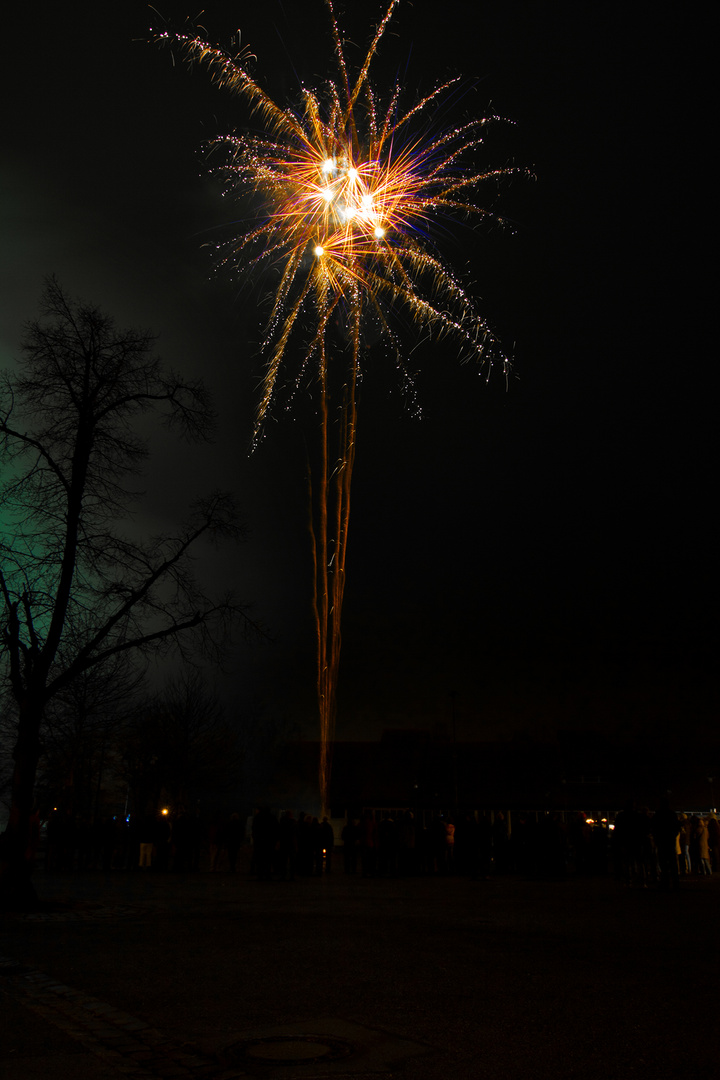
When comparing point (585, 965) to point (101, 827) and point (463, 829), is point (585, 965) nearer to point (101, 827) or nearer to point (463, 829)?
point (463, 829)

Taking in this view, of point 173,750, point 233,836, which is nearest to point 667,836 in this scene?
point 233,836

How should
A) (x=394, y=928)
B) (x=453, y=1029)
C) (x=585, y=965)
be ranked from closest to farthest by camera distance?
(x=453, y=1029), (x=585, y=965), (x=394, y=928)

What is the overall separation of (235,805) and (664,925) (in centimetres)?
6498

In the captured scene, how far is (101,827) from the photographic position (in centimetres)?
2584

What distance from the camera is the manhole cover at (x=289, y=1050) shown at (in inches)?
188

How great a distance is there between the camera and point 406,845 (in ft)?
73.7

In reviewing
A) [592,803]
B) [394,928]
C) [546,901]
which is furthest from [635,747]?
[394,928]

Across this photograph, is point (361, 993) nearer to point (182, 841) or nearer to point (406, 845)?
point (406, 845)

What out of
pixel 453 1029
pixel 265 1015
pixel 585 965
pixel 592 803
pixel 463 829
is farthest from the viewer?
pixel 592 803

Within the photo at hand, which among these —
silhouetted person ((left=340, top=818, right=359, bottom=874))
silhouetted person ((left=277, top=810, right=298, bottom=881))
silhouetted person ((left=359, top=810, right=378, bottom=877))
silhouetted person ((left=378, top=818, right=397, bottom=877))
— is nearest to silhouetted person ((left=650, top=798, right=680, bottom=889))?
silhouetted person ((left=378, top=818, right=397, bottom=877))

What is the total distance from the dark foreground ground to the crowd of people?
22.1 ft

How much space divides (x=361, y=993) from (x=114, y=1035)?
1.94 m

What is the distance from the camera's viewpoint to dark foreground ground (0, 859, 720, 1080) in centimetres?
477

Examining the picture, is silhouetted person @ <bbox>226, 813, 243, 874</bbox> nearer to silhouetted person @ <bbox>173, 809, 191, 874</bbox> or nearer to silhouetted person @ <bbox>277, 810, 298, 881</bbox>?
silhouetted person @ <bbox>173, 809, 191, 874</bbox>
